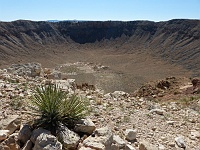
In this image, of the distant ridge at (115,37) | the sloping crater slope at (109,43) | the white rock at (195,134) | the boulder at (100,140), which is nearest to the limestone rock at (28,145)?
the boulder at (100,140)

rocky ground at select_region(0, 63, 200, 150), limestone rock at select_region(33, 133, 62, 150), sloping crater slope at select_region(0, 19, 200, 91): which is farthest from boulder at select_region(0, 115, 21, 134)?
sloping crater slope at select_region(0, 19, 200, 91)

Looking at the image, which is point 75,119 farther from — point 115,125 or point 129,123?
point 129,123

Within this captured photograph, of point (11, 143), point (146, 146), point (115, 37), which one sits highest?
point (115, 37)

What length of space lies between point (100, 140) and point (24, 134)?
1.37 m

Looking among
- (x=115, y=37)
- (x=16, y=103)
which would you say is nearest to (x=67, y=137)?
(x=16, y=103)

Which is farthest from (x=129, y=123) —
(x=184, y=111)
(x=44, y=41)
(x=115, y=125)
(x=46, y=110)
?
(x=44, y=41)

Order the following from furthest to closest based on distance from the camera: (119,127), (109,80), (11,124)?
(109,80) < (119,127) < (11,124)

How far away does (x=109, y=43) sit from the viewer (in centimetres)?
7462

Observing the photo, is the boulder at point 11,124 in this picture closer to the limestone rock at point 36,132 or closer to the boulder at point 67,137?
the limestone rock at point 36,132

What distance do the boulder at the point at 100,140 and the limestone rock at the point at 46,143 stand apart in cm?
53

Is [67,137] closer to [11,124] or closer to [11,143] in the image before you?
[11,143]

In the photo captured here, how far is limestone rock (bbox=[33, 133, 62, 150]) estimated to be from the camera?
166 inches

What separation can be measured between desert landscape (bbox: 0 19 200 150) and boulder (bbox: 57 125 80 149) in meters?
0.02

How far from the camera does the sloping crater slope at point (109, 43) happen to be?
2101 inches
